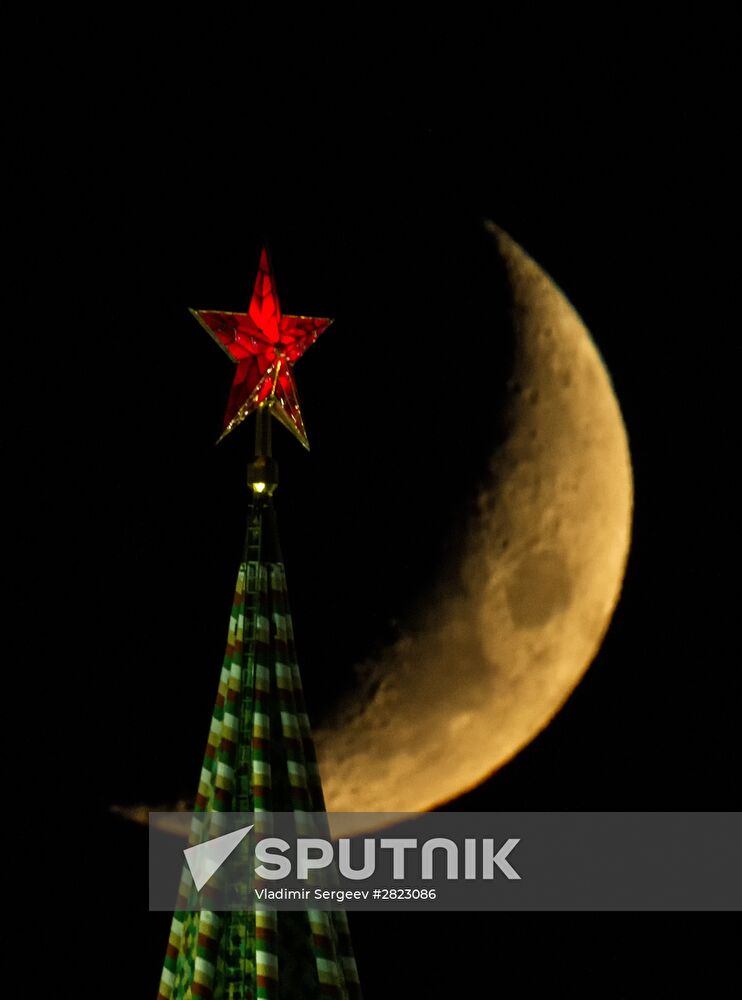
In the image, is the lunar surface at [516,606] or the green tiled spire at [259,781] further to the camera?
the lunar surface at [516,606]

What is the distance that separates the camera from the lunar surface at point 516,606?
20.8 feet

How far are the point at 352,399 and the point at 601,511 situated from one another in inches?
51.2

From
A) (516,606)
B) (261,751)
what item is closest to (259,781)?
(261,751)

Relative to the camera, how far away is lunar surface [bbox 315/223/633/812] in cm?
633

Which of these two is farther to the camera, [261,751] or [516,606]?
[516,606]

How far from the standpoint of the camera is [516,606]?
6473mm

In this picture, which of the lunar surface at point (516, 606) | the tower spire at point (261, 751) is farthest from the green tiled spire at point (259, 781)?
the lunar surface at point (516, 606)

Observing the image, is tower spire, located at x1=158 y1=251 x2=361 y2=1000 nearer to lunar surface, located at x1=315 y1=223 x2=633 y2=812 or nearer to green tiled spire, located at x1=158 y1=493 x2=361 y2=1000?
green tiled spire, located at x1=158 y1=493 x2=361 y2=1000

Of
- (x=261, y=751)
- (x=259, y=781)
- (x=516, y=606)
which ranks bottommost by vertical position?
(x=259, y=781)

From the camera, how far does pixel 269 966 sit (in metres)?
5.58

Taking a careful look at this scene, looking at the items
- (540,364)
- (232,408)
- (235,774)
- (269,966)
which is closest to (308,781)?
(235,774)

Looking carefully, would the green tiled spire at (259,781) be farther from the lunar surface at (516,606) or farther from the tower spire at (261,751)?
the lunar surface at (516,606)

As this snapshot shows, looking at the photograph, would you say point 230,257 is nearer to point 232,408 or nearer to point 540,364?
point 232,408

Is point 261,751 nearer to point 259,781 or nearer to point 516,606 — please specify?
point 259,781
